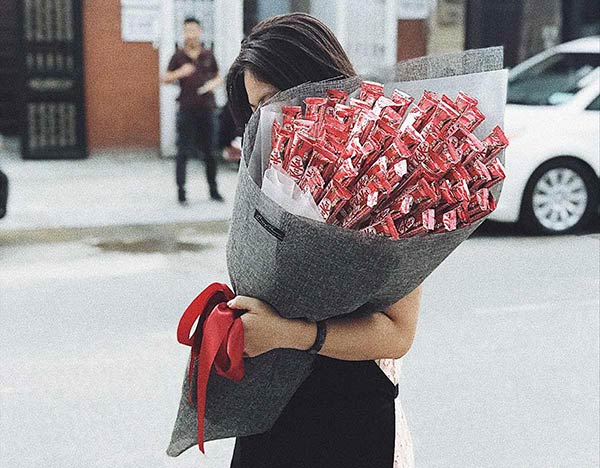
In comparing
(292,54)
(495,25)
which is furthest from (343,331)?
(495,25)

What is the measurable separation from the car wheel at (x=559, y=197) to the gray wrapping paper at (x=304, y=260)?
7.39m

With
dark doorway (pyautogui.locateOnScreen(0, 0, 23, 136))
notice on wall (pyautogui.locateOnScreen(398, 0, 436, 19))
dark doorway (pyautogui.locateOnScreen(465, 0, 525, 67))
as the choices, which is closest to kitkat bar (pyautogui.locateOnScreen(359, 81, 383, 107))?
notice on wall (pyautogui.locateOnScreen(398, 0, 436, 19))

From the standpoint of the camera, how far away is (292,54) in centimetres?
211

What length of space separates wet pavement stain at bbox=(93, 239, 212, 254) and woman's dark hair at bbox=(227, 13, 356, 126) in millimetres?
6516

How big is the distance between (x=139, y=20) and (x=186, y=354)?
926 centimetres

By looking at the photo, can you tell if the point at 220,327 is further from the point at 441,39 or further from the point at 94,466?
the point at 441,39

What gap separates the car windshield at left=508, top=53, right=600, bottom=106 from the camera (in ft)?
31.8

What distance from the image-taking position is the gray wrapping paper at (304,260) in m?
1.84

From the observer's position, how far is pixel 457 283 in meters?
7.40

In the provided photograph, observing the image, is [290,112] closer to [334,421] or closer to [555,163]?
[334,421]

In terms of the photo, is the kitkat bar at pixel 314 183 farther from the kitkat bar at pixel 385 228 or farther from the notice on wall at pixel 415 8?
the notice on wall at pixel 415 8

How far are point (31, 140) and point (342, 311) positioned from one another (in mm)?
12594

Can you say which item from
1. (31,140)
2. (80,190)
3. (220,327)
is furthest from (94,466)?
(31,140)

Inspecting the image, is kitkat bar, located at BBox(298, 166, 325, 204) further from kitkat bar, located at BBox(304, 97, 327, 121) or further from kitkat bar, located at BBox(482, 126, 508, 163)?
kitkat bar, located at BBox(482, 126, 508, 163)
